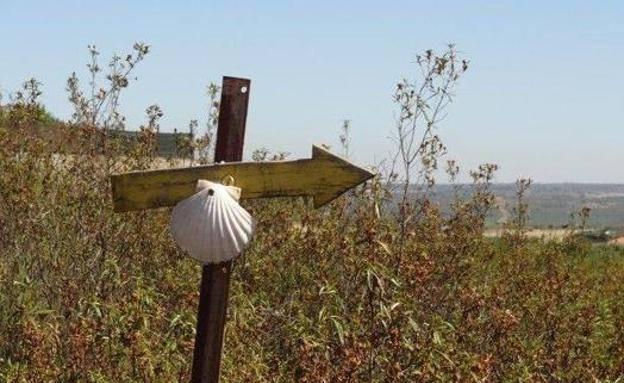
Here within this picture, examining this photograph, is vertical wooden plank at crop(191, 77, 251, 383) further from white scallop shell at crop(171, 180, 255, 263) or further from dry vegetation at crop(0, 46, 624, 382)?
dry vegetation at crop(0, 46, 624, 382)

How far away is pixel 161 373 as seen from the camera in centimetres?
495

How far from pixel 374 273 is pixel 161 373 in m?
1.42

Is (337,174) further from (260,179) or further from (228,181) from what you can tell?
(228,181)

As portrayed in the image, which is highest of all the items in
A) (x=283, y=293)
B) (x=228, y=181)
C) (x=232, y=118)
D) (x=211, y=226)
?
(x=232, y=118)

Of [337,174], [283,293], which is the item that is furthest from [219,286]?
[283,293]

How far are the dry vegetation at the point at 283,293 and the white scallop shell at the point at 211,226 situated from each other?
103 cm

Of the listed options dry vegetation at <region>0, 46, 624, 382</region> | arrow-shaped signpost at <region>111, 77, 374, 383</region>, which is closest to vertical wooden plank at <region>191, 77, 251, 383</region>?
arrow-shaped signpost at <region>111, 77, 374, 383</region>

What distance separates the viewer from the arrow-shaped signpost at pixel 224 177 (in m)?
3.45

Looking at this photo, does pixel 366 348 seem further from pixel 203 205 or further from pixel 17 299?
pixel 17 299

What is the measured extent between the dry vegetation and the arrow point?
722 millimetres

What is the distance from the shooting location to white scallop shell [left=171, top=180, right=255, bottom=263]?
10.5 feet

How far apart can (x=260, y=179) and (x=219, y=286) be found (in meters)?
0.42

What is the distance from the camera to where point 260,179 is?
3.46 metres

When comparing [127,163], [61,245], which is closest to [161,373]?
[61,245]
